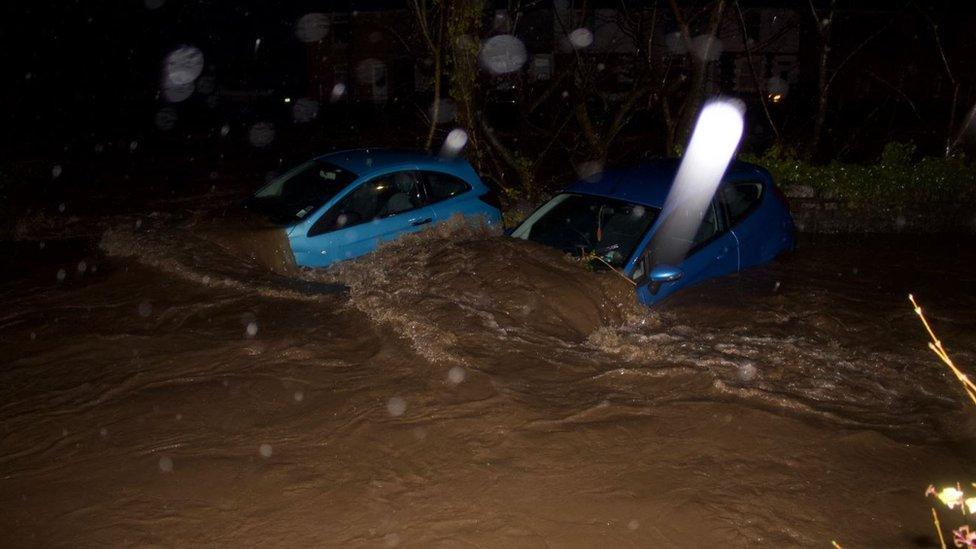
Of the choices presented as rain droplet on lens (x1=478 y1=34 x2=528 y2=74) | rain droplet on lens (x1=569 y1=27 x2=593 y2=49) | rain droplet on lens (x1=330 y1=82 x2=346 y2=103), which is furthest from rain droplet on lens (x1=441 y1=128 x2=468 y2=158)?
rain droplet on lens (x1=330 y1=82 x2=346 y2=103)

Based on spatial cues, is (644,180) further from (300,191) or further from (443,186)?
(300,191)

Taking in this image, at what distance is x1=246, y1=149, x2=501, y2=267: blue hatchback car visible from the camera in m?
7.49

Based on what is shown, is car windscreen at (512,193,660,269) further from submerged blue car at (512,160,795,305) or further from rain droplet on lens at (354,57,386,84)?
rain droplet on lens at (354,57,386,84)

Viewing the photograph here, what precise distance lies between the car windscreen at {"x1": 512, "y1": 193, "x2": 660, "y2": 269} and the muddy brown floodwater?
37 cm

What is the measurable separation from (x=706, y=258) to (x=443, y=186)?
2862mm

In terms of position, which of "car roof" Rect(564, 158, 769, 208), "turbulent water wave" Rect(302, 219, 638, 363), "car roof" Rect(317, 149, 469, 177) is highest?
"car roof" Rect(564, 158, 769, 208)

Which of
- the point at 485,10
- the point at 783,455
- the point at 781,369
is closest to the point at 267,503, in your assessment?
the point at 783,455

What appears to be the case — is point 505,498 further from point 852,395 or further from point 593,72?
point 593,72

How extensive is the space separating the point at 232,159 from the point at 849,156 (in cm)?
1423

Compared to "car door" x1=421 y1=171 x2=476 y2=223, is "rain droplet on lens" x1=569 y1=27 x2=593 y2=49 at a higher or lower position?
higher

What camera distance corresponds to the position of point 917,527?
387 centimetres

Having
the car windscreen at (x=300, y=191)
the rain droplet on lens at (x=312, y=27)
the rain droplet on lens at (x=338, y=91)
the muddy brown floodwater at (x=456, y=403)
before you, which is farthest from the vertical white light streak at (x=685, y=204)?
the rain droplet on lens at (x=312, y=27)

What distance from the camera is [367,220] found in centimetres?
775

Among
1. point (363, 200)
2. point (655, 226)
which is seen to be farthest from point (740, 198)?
point (363, 200)
